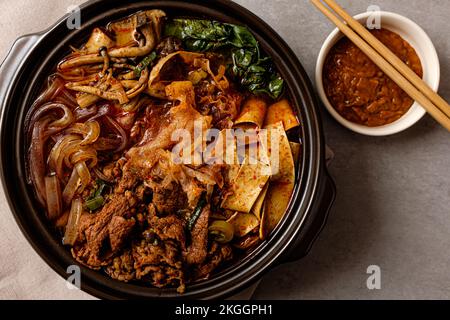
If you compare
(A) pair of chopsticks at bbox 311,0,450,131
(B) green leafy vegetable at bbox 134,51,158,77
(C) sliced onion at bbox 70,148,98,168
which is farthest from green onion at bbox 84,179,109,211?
(A) pair of chopsticks at bbox 311,0,450,131

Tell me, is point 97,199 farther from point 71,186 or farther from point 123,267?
point 123,267

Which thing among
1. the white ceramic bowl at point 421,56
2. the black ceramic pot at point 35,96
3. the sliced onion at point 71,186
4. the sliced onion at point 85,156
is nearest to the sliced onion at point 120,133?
the sliced onion at point 85,156

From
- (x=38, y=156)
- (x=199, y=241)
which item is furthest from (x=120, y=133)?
(x=199, y=241)

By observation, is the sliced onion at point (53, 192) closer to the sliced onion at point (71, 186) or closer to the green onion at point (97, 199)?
the sliced onion at point (71, 186)

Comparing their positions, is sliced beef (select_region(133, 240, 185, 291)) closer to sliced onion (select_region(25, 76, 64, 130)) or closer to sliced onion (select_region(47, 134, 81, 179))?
sliced onion (select_region(47, 134, 81, 179))
